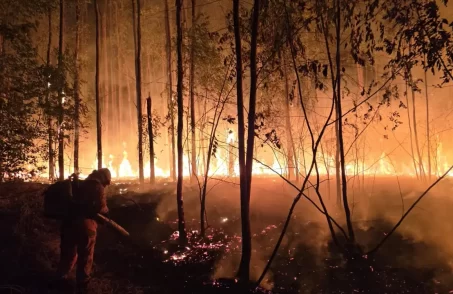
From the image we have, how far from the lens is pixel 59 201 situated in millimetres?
4867

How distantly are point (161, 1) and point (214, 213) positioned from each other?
14866 millimetres

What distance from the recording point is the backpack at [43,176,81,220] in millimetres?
4863

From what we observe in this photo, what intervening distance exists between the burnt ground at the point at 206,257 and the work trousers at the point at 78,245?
370mm

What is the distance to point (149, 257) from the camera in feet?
23.7

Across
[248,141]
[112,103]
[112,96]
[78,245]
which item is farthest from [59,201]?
[112,103]

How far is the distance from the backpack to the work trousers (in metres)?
0.19

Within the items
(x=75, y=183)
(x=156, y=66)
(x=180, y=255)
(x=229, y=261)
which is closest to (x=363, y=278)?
(x=229, y=261)

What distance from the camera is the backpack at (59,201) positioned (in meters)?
4.86

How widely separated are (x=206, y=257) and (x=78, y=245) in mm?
3129

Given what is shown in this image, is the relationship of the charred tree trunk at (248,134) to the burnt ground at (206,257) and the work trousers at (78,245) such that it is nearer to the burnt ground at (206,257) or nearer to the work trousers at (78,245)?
the burnt ground at (206,257)

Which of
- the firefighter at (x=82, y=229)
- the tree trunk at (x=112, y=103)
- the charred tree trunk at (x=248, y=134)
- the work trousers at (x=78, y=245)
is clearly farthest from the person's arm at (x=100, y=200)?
the tree trunk at (x=112, y=103)

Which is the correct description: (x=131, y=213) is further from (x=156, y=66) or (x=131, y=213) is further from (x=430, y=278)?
(x=156, y=66)

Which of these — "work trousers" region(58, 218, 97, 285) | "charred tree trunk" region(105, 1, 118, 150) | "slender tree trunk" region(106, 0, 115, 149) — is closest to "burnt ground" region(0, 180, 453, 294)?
"work trousers" region(58, 218, 97, 285)

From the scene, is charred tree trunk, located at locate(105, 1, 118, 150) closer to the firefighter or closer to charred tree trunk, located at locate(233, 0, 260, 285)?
charred tree trunk, located at locate(233, 0, 260, 285)
